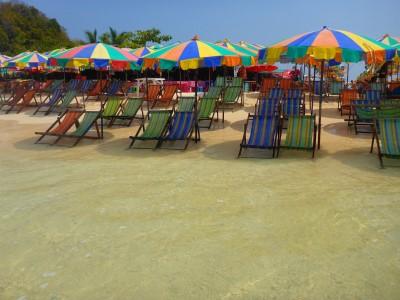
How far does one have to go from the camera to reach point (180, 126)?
753 cm

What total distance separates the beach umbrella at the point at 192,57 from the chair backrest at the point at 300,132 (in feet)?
4.67

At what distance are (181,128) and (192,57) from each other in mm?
1510

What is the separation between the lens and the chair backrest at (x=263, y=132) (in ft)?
21.0

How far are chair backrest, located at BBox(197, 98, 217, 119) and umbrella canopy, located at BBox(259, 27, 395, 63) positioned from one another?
3152 millimetres

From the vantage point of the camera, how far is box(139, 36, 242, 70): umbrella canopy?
21.3 ft

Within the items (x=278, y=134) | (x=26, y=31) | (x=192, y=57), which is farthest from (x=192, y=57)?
(x=26, y=31)

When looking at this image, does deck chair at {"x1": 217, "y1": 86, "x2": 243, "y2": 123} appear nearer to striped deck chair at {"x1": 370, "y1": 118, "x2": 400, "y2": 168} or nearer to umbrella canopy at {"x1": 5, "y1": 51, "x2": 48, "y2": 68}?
striped deck chair at {"x1": 370, "y1": 118, "x2": 400, "y2": 168}

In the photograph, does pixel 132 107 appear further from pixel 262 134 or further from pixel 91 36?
pixel 91 36

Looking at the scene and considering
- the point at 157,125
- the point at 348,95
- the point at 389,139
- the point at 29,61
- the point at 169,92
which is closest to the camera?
the point at 389,139

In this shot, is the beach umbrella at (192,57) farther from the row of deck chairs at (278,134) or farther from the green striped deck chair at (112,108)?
the green striped deck chair at (112,108)

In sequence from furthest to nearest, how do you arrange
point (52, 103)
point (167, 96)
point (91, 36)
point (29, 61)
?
point (91, 36) → point (29, 61) → point (52, 103) → point (167, 96)

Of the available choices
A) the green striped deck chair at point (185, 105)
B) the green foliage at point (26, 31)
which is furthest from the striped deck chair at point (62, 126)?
the green foliage at point (26, 31)

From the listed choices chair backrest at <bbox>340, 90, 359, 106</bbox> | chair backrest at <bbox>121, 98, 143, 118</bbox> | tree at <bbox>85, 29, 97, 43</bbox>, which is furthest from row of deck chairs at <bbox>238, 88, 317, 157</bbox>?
tree at <bbox>85, 29, 97, 43</bbox>

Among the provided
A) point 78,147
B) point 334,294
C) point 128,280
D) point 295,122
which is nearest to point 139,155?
point 78,147
